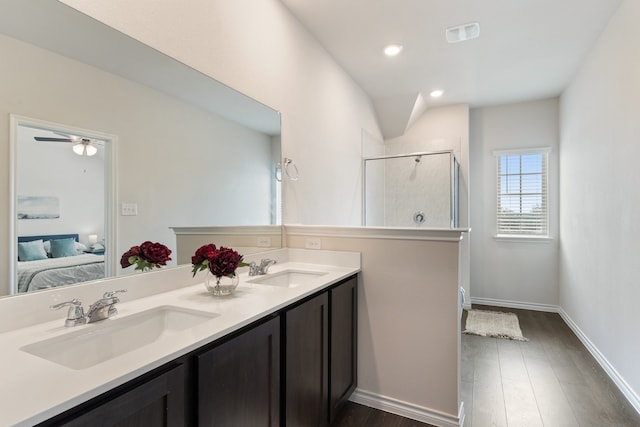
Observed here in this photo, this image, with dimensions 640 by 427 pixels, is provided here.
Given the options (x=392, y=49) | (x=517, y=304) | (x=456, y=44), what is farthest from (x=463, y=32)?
(x=517, y=304)

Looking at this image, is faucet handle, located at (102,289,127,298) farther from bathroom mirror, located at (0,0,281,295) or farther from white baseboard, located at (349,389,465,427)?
white baseboard, located at (349,389,465,427)

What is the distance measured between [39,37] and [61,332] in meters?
0.97

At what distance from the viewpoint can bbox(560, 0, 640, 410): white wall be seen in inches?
84.4

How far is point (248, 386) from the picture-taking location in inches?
44.5

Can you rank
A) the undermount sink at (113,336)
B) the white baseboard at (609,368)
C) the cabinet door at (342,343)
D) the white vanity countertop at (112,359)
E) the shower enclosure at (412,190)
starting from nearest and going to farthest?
the white vanity countertop at (112,359)
the undermount sink at (113,336)
the cabinet door at (342,343)
the white baseboard at (609,368)
the shower enclosure at (412,190)

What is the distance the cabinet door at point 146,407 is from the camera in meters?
0.69

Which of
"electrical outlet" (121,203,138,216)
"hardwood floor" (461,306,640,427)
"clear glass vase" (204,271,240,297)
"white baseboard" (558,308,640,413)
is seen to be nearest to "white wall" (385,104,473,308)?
"white baseboard" (558,308,640,413)

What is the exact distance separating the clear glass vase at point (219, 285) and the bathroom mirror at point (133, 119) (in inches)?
8.6

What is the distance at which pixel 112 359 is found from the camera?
81 cm

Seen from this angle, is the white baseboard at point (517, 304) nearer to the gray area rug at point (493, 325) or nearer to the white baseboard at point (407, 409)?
the gray area rug at point (493, 325)

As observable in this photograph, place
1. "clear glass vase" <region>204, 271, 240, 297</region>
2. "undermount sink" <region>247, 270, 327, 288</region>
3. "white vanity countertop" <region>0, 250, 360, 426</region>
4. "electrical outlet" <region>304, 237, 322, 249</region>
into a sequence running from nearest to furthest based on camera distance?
"white vanity countertop" <region>0, 250, 360, 426</region>, "clear glass vase" <region>204, 271, 240, 297</region>, "undermount sink" <region>247, 270, 327, 288</region>, "electrical outlet" <region>304, 237, 322, 249</region>

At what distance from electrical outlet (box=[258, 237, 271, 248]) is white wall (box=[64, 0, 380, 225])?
0.26 metres

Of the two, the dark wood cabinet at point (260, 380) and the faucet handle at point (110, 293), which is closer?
the dark wood cabinet at point (260, 380)

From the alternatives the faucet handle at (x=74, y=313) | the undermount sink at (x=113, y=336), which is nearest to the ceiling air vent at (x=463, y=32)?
the undermount sink at (x=113, y=336)
